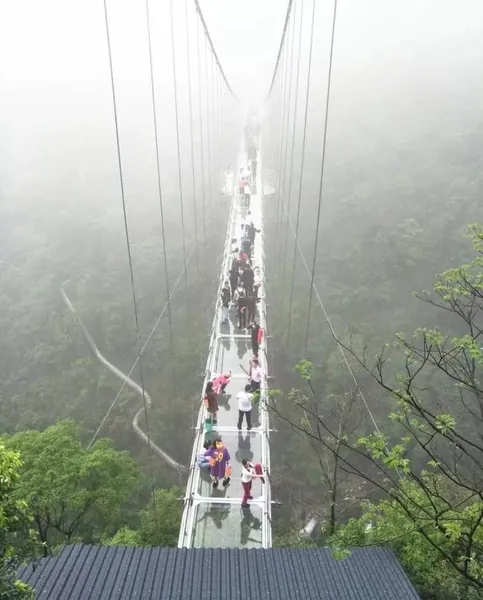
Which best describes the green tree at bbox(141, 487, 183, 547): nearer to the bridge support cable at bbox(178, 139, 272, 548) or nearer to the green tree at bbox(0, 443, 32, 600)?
the bridge support cable at bbox(178, 139, 272, 548)

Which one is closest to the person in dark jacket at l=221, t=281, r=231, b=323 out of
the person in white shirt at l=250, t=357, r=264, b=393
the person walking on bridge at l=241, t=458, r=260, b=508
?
the person in white shirt at l=250, t=357, r=264, b=393

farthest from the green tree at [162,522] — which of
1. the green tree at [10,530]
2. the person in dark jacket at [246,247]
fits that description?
the person in dark jacket at [246,247]

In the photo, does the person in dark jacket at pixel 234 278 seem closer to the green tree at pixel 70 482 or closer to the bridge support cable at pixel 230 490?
the bridge support cable at pixel 230 490

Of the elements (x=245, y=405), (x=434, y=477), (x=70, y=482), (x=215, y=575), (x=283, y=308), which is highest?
(x=434, y=477)

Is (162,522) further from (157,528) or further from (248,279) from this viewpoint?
(248,279)

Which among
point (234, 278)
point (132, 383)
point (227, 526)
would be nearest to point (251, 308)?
point (234, 278)

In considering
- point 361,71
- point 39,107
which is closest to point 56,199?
point 39,107

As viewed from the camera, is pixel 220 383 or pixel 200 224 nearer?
pixel 220 383
